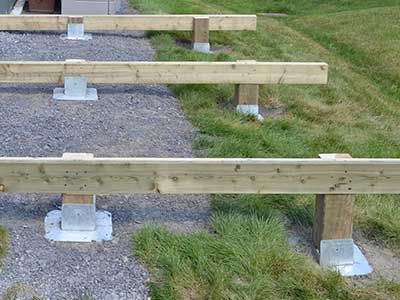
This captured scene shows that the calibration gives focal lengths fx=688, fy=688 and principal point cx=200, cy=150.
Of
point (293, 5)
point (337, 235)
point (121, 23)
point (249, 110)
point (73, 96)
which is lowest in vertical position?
point (293, 5)

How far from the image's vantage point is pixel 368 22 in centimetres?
1731

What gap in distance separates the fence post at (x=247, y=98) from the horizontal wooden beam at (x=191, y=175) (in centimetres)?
324

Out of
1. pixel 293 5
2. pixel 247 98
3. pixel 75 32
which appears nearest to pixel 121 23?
pixel 75 32

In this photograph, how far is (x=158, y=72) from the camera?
716 centimetres

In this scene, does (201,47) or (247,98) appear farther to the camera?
(201,47)

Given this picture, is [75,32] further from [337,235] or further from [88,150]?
[337,235]

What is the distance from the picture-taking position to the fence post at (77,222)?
13.6 ft

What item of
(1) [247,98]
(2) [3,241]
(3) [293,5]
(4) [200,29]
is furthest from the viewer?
(3) [293,5]

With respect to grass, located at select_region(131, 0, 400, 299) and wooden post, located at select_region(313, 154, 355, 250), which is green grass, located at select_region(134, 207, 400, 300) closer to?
grass, located at select_region(131, 0, 400, 299)

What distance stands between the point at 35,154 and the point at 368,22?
13.4 m

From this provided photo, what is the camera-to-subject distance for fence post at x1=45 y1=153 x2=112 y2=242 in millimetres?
4137

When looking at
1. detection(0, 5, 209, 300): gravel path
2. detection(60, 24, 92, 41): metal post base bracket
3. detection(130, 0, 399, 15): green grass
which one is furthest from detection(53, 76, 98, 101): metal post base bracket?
detection(130, 0, 399, 15): green grass

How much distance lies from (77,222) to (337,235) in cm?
158

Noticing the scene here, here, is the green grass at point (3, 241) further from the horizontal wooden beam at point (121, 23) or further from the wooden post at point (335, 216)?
the horizontal wooden beam at point (121, 23)
